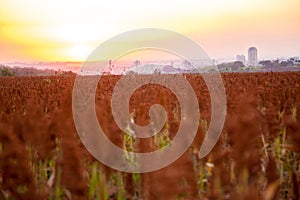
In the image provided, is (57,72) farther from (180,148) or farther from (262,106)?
(180,148)

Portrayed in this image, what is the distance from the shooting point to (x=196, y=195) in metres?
2.35

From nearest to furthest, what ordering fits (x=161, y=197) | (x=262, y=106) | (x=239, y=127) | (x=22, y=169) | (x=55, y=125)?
(x=161, y=197)
(x=239, y=127)
(x=22, y=169)
(x=55, y=125)
(x=262, y=106)

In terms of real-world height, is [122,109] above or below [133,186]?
above

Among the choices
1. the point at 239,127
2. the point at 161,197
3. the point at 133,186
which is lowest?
the point at 133,186

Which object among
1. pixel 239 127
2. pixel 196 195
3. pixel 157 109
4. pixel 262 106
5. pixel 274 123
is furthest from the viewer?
pixel 262 106

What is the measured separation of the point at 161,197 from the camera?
5.50 feet

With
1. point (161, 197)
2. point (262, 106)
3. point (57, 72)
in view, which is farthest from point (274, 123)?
point (57, 72)

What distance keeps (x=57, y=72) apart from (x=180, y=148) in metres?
30.3

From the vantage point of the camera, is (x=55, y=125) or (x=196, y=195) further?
(x=55, y=125)

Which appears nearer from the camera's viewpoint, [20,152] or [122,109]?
[20,152]

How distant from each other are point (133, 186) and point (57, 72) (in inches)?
1175

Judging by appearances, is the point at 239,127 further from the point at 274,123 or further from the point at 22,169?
the point at 274,123

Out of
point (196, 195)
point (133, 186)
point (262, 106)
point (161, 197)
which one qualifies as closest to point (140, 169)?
point (133, 186)

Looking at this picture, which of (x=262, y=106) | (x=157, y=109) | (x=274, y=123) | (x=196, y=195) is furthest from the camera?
(x=262, y=106)
